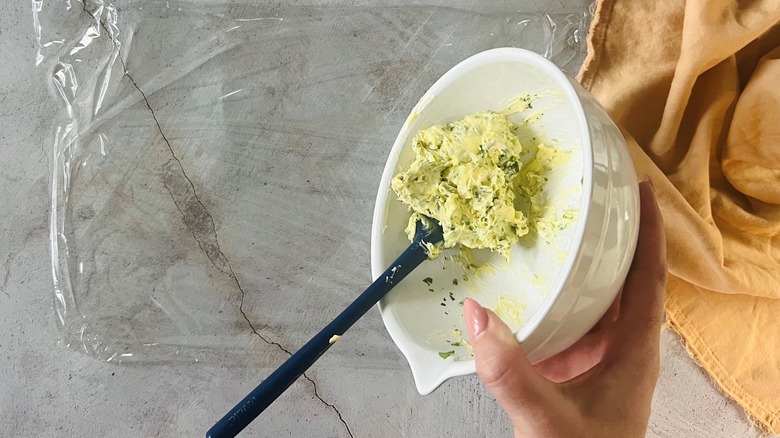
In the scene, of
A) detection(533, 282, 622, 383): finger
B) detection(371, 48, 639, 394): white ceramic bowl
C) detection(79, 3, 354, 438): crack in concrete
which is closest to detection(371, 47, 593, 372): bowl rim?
detection(371, 48, 639, 394): white ceramic bowl

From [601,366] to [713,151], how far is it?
0.31 metres

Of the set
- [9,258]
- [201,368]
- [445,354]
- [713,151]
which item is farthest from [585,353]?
[9,258]

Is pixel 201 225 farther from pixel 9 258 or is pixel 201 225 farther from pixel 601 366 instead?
pixel 601 366

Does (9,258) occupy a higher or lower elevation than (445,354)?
lower

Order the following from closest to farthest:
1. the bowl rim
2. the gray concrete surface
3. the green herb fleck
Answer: the bowl rim, the green herb fleck, the gray concrete surface

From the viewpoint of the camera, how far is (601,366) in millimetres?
565

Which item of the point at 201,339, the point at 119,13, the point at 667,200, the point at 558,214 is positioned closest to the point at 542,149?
the point at 558,214

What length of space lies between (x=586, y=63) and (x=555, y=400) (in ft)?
1.38

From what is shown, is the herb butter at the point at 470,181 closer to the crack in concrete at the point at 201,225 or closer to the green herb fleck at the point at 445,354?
the green herb fleck at the point at 445,354

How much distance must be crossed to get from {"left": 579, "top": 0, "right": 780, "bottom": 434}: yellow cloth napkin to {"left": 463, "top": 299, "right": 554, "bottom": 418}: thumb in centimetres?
29

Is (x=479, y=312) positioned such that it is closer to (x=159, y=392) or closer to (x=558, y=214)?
(x=558, y=214)

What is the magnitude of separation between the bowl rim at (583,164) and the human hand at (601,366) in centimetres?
4

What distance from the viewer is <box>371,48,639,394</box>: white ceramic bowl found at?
46cm

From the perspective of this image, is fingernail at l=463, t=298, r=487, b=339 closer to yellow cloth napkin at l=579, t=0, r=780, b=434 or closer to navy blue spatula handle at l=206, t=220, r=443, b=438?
navy blue spatula handle at l=206, t=220, r=443, b=438
